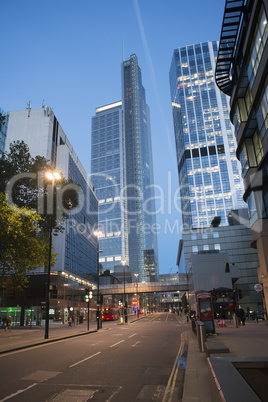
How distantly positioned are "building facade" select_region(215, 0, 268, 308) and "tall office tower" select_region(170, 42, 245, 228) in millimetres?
100648

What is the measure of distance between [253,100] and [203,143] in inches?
4703

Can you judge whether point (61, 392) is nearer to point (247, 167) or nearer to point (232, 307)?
point (247, 167)

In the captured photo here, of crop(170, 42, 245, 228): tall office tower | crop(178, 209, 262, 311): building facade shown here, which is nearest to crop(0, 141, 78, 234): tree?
crop(178, 209, 262, 311): building facade

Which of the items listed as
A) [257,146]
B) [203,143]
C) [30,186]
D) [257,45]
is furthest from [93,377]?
[203,143]

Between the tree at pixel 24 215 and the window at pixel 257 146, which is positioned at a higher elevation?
the window at pixel 257 146

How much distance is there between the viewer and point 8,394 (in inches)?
276

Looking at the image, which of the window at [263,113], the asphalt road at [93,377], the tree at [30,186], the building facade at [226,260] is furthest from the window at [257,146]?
the building facade at [226,260]

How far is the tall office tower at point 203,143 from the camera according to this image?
135875mm

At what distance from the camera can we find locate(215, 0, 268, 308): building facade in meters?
26.2

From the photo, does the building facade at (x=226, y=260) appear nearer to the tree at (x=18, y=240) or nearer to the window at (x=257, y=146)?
the window at (x=257, y=146)

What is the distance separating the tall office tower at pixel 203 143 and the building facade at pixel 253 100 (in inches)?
3963

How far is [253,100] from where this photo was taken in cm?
2859

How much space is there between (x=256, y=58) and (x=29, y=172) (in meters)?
24.9

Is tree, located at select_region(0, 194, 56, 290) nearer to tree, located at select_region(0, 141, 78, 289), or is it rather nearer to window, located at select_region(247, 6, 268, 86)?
tree, located at select_region(0, 141, 78, 289)
